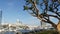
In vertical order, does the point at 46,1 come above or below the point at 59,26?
above

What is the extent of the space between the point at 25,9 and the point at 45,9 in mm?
3370

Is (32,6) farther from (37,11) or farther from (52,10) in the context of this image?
(52,10)

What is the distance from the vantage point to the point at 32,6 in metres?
31.3

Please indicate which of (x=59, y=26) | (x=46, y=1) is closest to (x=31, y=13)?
(x=46, y=1)

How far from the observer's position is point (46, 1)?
31234mm

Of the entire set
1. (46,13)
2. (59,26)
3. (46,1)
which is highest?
(46,1)

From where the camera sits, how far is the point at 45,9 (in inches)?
1237

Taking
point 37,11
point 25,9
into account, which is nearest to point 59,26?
point 37,11

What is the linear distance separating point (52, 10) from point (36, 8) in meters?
2.71

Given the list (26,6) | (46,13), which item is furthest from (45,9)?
(26,6)

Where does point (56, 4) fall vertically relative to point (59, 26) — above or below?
above

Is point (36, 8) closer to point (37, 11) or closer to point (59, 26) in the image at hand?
point (37, 11)

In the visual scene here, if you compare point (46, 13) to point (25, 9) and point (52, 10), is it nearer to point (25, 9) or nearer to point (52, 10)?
point (52, 10)

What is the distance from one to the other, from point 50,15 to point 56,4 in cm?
226
